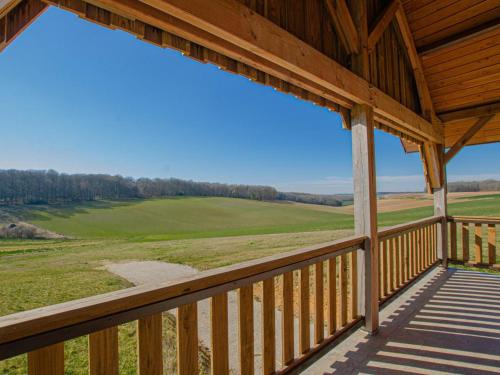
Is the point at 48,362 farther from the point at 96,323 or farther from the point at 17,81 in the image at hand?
the point at 17,81

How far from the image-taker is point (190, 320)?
1290mm

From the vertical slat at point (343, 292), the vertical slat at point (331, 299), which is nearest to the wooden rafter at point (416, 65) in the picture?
the vertical slat at point (343, 292)

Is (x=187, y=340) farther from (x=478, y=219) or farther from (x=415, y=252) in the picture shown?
(x=478, y=219)

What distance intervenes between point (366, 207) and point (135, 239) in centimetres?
1962

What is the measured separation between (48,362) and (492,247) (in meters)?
5.33

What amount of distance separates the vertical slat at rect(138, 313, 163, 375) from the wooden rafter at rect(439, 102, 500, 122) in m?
5.04

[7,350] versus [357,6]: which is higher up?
[357,6]

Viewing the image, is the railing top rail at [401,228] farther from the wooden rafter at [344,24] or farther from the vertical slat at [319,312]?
the wooden rafter at [344,24]

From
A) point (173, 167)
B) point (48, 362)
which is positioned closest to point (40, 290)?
point (48, 362)

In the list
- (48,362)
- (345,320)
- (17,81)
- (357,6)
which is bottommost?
(345,320)

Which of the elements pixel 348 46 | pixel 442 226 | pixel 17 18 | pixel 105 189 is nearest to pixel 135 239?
pixel 105 189

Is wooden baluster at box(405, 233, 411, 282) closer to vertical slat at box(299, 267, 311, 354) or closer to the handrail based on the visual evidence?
vertical slat at box(299, 267, 311, 354)

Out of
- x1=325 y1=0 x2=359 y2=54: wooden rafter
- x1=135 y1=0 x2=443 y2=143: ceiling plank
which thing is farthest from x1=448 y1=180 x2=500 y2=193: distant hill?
x1=135 y1=0 x2=443 y2=143: ceiling plank

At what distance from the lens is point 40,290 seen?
8.19 m
